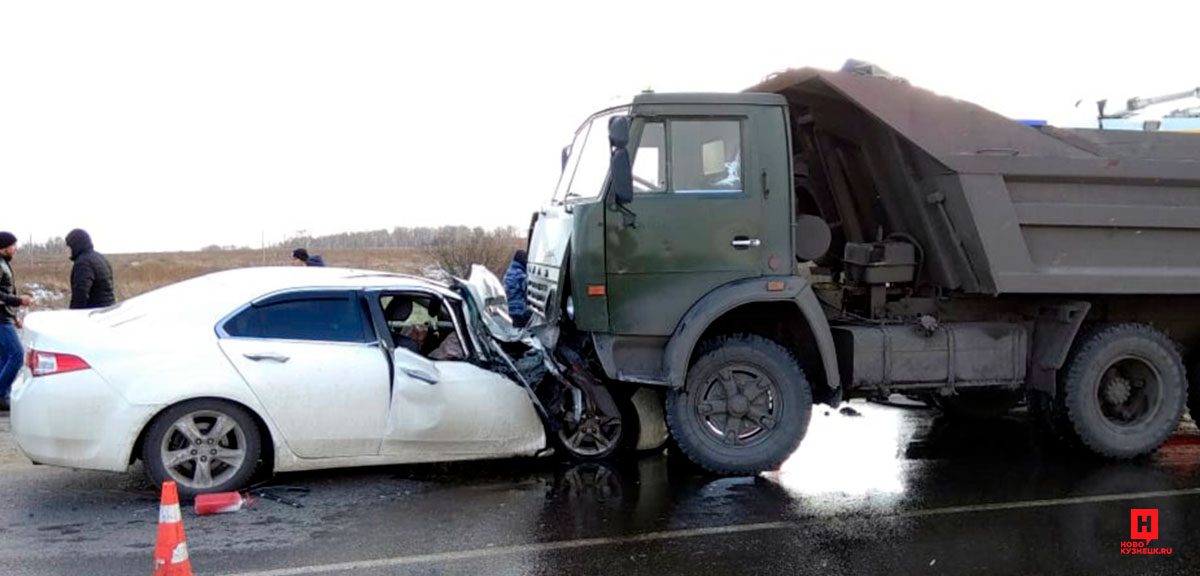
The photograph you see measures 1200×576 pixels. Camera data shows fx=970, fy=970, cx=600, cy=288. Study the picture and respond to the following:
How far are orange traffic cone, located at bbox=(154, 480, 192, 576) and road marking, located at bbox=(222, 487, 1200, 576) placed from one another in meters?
0.57

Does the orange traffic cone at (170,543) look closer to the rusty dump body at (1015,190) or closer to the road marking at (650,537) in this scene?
the road marking at (650,537)

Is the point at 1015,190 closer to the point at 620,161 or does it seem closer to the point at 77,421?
the point at 620,161

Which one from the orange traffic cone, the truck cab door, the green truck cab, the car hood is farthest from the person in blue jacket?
the orange traffic cone

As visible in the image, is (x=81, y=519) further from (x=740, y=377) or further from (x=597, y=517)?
(x=740, y=377)

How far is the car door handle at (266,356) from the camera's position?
237 inches

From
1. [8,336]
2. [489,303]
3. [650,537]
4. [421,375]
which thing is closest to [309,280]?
[421,375]

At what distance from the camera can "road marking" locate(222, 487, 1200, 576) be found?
467 centimetres

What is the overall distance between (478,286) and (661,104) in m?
2.09

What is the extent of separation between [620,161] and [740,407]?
1915 mm

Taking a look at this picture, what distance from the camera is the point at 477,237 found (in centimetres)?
2020

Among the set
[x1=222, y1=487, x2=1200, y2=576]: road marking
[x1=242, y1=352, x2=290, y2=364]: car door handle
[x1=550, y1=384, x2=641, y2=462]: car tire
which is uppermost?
[x1=242, y1=352, x2=290, y2=364]: car door handle

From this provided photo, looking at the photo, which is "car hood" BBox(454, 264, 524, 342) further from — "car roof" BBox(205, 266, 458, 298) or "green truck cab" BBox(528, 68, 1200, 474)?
"green truck cab" BBox(528, 68, 1200, 474)

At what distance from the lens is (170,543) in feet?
13.1

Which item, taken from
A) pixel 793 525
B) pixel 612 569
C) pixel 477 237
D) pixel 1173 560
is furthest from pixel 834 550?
pixel 477 237
